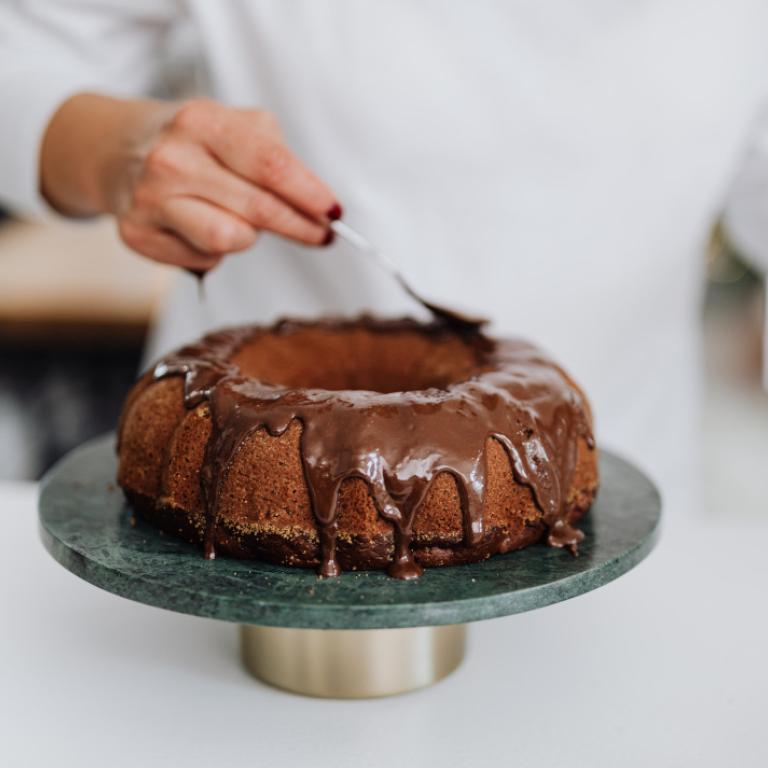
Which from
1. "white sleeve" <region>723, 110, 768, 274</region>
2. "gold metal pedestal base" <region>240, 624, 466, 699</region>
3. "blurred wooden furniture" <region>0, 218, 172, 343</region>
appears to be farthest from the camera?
"blurred wooden furniture" <region>0, 218, 172, 343</region>

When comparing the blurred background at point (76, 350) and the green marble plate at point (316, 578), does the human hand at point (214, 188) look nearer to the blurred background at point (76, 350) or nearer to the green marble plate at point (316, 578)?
the green marble plate at point (316, 578)

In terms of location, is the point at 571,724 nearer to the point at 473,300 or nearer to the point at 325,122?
the point at 473,300

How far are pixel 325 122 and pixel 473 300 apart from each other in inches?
12.8

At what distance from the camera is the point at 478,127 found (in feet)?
4.62

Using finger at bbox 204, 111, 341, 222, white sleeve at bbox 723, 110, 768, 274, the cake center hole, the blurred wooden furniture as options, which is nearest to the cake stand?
the cake center hole

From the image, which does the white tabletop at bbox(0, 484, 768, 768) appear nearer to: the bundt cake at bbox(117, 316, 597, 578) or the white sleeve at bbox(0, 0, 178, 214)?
the bundt cake at bbox(117, 316, 597, 578)

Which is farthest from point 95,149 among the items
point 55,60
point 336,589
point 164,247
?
point 336,589

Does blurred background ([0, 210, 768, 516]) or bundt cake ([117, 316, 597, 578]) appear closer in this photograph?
bundt cake ([117, 316, 597, 578])

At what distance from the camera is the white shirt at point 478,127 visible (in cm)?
138

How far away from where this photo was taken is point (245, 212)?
1018 mm

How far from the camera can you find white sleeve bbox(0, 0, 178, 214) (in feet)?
4.29

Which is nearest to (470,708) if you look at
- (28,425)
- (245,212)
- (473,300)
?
(245,212)

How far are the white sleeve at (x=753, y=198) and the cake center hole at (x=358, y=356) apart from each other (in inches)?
27.9

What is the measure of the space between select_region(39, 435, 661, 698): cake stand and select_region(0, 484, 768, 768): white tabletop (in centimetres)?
3
